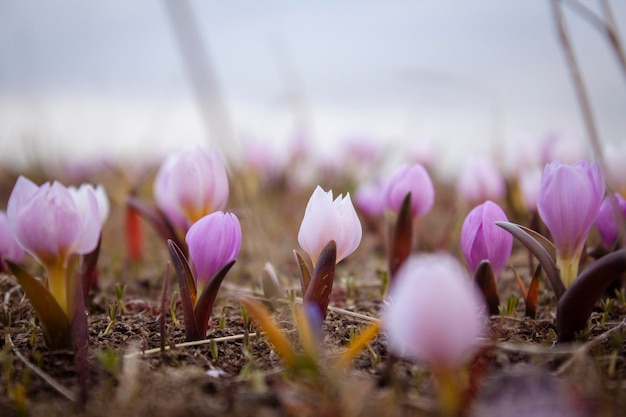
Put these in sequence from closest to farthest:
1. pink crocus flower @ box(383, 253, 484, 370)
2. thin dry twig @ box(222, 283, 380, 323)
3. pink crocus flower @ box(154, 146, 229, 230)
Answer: pink crocus flower @ box(383, 253, 484, 370) → thin dry twig @ box(222, 283, 380, 323) → pink crocus flower @ box(154, 146, 229, 230)

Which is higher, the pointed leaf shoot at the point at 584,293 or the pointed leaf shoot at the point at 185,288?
the pointed leaf shoot at the point at 185,288

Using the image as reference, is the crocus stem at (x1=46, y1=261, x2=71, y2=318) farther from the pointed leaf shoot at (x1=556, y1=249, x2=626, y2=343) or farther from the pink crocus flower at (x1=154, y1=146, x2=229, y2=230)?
the pointed leaf shoot at (x1=556, y1=249, x2=626, y2=343)

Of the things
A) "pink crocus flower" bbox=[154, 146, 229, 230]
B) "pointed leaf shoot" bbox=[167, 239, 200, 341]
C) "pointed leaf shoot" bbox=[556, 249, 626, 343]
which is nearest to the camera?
"pointed leaf shoot" bbox=[556, 249, 626, 343]

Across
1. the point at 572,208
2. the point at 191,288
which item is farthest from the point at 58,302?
the point at 572,208

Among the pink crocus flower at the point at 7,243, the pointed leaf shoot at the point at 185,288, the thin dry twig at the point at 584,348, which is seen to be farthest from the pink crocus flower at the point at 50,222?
the thin dry twig at the point at 584,348

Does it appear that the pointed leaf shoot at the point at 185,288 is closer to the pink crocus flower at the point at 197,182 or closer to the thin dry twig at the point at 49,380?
the thin dry twig at the point at 49,380

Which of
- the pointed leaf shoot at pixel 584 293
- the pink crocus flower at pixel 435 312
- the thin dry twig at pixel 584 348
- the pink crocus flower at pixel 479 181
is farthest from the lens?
the pink crocus flower at pixel 479 181

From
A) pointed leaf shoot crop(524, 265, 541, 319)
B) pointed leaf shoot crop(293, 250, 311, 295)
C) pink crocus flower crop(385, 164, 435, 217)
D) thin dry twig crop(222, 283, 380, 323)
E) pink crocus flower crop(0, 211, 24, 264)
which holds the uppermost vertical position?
pink crocus flower crop(0, 211, 24, 264)

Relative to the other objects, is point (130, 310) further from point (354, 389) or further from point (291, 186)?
point (291, 186)

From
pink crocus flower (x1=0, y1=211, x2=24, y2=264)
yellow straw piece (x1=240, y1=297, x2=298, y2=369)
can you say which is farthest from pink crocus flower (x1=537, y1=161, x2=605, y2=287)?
pink crocus flower (x1=0, y1=211, x2=24, y2=264)
